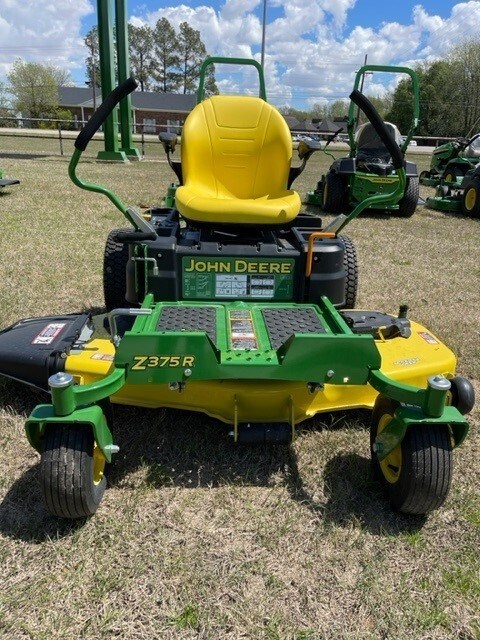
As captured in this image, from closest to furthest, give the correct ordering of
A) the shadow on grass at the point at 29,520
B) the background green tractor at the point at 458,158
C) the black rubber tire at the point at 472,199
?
the shadow on grass at the point at 29,520 < the black rubber tire at the point at 472,199 < the background green tractor at the point at 458,158

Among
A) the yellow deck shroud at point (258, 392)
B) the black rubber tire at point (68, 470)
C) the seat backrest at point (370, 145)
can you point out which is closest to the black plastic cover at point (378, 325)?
the yellow deck shroud at point (258, 392)

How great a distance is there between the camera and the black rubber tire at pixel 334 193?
24.9 ft

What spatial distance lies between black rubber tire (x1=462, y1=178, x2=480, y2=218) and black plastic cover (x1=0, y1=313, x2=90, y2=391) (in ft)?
23.2

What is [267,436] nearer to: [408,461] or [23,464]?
[408,461]

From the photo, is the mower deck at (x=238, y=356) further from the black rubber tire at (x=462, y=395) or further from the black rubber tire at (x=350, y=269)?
the black rubber tire at (x=350, y=269)

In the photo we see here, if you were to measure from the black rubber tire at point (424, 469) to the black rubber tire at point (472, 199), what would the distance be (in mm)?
7095

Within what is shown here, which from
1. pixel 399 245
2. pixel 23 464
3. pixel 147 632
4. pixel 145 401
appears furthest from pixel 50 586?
pixel 399 245

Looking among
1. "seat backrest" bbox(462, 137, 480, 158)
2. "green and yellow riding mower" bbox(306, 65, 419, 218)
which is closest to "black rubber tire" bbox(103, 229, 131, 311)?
"green and yellow riding mower" bbox(306, 65, 419, 218)

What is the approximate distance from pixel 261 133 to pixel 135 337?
2028 millimetres

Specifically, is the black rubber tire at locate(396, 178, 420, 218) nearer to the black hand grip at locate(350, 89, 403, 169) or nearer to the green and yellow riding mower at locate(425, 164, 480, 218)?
the green and yellow riding mower at locate(425, 164, 480, 218)

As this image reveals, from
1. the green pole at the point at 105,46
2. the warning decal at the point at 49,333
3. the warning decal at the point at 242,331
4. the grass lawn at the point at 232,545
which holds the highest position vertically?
the green pole at the point at 105,46

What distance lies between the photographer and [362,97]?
2.48 m

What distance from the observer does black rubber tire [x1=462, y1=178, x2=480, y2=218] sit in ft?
26.0

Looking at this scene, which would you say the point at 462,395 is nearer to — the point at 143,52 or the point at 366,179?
the point at 366,179
